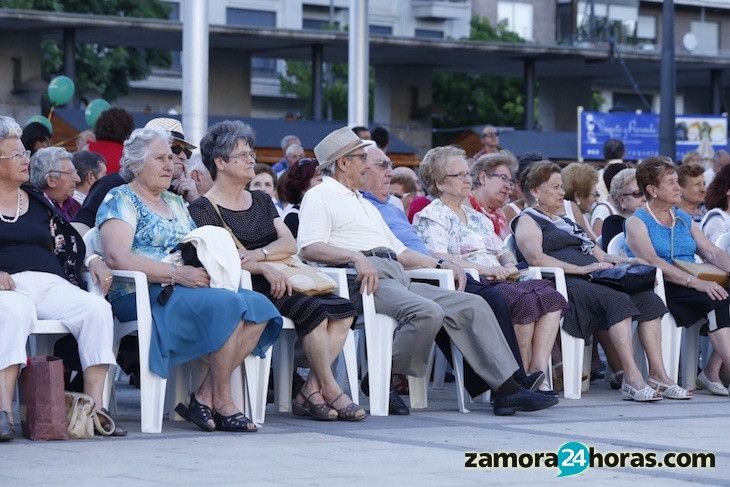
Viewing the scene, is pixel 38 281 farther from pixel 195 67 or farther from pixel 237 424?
pixel 195 67

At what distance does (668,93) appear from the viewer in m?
24.2

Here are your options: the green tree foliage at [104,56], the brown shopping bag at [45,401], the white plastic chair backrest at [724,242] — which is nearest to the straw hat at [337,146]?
the brown shopping bag at [45,401]

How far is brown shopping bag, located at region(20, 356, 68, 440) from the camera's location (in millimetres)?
8117

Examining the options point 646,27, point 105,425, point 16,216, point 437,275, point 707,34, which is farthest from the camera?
point 707,34

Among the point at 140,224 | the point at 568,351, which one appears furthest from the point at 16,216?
the point at 568,351

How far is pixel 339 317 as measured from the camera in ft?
30.6

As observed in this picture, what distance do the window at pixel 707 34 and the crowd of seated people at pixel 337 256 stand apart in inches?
2523

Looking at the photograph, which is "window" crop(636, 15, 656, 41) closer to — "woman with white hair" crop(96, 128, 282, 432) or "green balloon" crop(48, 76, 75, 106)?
"green balloon" crop(48, 76, 75, 106)

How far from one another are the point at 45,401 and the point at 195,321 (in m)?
0.96

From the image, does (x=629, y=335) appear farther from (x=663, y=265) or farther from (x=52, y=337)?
(x=52, y=337)

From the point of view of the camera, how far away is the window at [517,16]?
2908 inches

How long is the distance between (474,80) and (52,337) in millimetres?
59101

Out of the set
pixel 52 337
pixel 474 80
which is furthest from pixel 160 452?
pixel 474 80

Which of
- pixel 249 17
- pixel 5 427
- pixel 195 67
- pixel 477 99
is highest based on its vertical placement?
pixel 249 17
